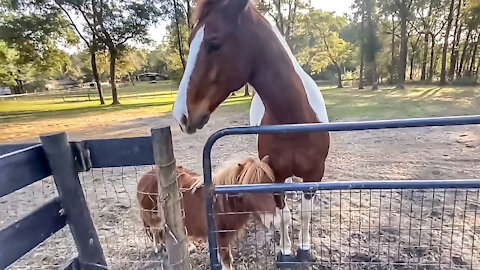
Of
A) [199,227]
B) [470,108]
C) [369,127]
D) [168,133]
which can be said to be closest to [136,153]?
[168,133]

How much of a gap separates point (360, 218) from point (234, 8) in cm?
205

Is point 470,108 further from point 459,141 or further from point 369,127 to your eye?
point 369,127

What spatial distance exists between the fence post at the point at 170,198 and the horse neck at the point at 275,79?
0.69m

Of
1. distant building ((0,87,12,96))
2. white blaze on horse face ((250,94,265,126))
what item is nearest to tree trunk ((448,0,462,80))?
white blaze on horse face ((250,94,265,126))

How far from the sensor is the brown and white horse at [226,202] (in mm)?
1512

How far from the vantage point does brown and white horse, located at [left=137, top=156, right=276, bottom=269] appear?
1.51 m

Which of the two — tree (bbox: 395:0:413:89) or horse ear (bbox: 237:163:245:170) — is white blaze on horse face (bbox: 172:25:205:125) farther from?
tree (bbox: 395:0:413:89)

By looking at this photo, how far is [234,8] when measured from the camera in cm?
139

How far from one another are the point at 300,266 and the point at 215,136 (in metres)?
1.35

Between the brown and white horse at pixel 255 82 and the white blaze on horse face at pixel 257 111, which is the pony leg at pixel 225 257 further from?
the white blaze on horse face at pixel 257 111

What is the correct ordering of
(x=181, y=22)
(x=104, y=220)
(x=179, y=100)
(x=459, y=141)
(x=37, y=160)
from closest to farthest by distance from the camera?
(x=37, y=160), (x=179, y=100), (x=104, y=220), (x=459, y=141), (x=181, y=22)

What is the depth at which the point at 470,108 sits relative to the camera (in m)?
8.52

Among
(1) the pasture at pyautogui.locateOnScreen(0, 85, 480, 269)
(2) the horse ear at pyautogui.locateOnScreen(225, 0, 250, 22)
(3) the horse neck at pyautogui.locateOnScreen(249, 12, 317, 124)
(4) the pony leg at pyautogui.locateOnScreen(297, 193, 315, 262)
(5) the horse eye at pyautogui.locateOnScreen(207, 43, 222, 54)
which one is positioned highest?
(2) the horse ear at pyautogui.locateOnScreen(225, 0, 250, 22)

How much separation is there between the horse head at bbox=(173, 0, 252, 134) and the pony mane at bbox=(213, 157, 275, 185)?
0.31 m
